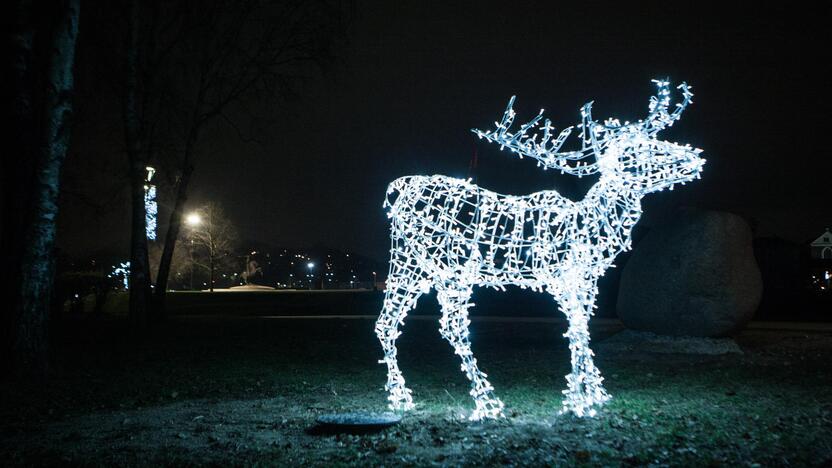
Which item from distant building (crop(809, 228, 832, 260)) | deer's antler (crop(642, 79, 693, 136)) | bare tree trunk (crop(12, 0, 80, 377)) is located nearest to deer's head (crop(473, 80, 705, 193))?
deer's antler (crop(642, 79, 693, 136))

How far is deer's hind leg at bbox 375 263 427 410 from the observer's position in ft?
23.5

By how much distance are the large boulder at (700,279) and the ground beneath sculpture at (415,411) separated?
0.95 metres

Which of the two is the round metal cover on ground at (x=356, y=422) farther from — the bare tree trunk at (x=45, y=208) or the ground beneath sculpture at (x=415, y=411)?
the bare tree trunk at (x=45, y=208)

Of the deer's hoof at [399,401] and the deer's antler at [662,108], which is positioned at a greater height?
the deer's antler at [662,108]

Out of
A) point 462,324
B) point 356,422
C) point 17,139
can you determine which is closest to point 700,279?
point 462,324

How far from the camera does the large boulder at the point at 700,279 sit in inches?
518

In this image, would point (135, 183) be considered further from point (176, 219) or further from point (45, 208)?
point (45, 208)

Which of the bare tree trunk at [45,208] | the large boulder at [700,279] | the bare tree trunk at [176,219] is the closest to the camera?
the bare tree trunk at [45,208]

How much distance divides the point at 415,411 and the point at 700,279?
318 inches

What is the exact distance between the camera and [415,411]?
733 cm

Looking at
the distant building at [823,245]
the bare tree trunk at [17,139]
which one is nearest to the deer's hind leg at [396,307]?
the bare tree trunk at [17,139]

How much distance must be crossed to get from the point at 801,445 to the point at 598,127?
3341 millimetres

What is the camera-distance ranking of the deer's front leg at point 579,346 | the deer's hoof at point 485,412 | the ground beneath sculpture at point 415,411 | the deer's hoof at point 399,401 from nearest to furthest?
the ground beneath sculpture at point 415,411 < the deer's hoof at point 485,412 < the deer's front leg at point 579,346 < the deer's hoof at point 399,401

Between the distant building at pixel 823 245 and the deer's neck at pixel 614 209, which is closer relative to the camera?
the deer's neck at pixel 614 209
